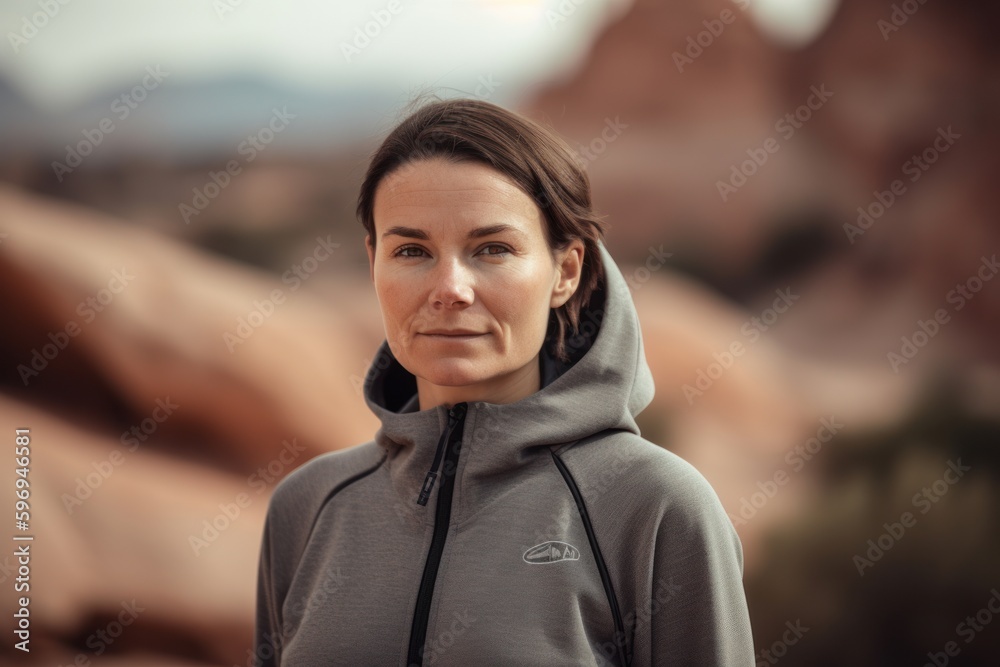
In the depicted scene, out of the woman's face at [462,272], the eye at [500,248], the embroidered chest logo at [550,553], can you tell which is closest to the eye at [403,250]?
the woman's face at [462,272]

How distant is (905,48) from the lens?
9.09 meters

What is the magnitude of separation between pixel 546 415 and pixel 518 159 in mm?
434

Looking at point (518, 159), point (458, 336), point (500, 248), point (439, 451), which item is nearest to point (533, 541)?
point (439, 451)

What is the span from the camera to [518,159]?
1.56m

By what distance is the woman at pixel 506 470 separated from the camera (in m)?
1.43

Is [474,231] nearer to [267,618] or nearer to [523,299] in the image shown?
[523,299]

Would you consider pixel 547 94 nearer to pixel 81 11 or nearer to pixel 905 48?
pixel 905 48

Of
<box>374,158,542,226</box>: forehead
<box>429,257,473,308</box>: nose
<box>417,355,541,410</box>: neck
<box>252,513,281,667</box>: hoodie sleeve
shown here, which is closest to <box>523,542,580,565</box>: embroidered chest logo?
<box>417,355,541,410</box>: neck

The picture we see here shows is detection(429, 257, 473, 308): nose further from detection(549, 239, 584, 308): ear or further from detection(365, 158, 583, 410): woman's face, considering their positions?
detection(549, 239, 584, 308): ear

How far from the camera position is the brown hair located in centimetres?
157

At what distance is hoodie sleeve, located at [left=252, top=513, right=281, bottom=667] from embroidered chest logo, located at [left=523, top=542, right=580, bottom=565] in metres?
0.64

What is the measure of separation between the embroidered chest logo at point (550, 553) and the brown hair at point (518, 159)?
0.38 meters

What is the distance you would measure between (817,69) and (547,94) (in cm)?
280

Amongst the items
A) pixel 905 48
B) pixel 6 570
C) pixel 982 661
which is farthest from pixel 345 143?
pixel 982 661
